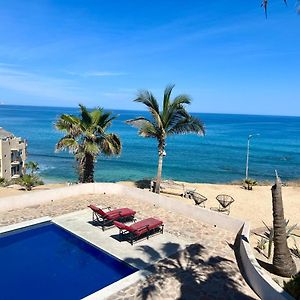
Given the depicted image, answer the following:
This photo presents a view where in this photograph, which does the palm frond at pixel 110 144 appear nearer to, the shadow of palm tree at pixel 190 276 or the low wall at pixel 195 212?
the low wall at pixel 195 212

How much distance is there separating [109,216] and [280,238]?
6344 millimetres

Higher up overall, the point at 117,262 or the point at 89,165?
the point at 89,165

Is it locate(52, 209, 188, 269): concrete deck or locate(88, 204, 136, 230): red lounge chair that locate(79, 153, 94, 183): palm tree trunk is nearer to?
locate(52, 209, 188, 269): concrete deck

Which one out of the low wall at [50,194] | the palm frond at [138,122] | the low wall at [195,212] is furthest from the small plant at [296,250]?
the palm frond at [138,122]

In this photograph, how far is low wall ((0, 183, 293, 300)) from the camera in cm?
750

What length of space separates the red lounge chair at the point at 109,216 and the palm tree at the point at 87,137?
453 cm

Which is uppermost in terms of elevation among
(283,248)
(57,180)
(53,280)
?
(283,248)

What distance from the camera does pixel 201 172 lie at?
48.1m

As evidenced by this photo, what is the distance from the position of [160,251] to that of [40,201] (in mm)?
7453

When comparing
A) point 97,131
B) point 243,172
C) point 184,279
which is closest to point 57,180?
point 97,131

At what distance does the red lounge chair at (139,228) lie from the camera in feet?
35.5

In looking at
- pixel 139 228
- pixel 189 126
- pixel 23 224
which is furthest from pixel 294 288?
pixel 189 126

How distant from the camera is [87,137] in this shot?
55.4 feet

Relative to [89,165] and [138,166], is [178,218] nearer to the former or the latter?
[89,165]
